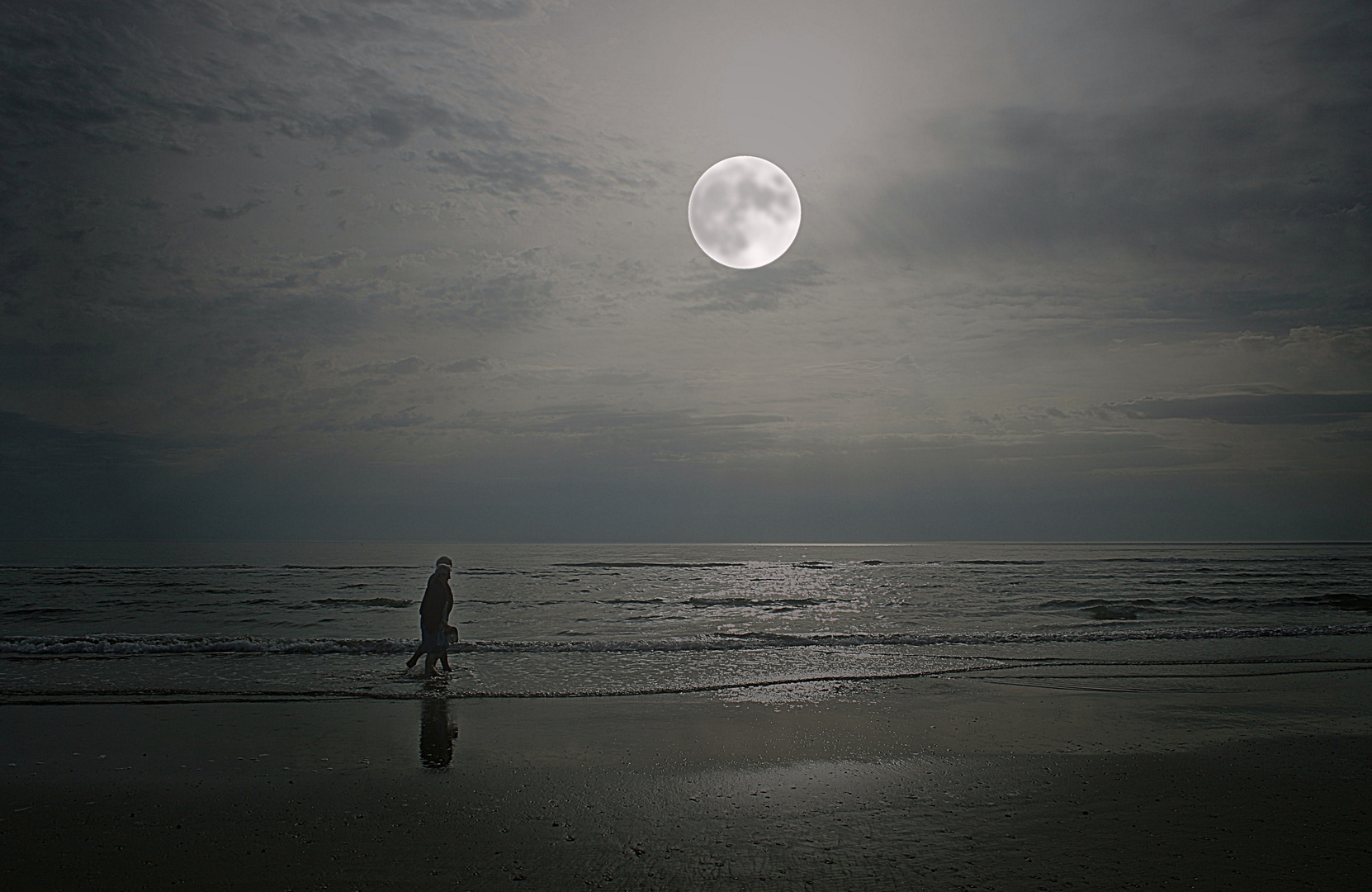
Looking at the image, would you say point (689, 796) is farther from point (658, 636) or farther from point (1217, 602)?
point (1217, 602)

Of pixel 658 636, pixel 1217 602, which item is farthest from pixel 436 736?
pixel 1217 602

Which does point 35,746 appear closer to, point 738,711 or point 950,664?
point 738,711

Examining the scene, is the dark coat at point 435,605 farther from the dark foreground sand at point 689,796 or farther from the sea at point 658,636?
the dark foreground sand at point 689,796

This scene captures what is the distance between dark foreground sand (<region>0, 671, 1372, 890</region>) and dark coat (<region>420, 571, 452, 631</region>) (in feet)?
9.15

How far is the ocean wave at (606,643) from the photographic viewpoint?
17.5m

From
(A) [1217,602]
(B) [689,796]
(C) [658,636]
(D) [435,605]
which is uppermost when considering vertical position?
Answer: (D) [435,605]

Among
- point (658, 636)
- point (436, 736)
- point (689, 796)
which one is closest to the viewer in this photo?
point (689, 796)

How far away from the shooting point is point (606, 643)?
1930cm

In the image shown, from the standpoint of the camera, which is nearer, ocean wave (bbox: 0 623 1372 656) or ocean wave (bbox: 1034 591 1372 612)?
ocean wave (bbox: 0 623 1372 656)

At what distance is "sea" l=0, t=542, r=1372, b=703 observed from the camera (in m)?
13.4

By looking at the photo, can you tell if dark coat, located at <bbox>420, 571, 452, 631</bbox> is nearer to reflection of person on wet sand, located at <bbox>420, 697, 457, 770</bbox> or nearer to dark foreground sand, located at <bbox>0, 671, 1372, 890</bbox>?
reflection of person on wet sand, located at <bbox>420, 697, 457, 770</bbox>

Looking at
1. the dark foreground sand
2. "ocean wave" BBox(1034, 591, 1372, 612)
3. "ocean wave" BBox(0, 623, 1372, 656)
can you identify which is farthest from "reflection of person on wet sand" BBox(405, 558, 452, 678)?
"ocean wave" BBox(1034, 591, 1372, 612)

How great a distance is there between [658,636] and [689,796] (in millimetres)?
14789

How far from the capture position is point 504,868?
537cm
